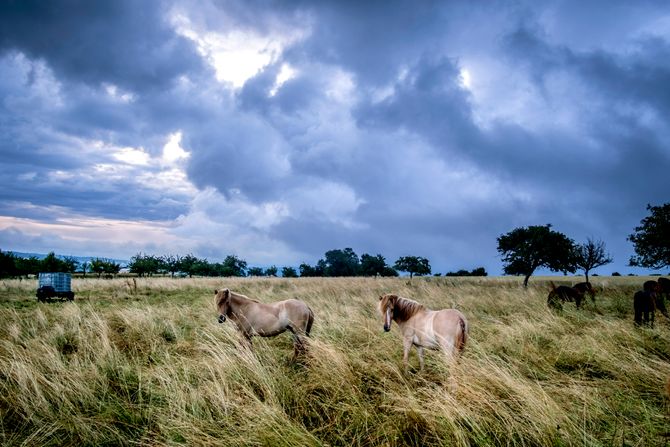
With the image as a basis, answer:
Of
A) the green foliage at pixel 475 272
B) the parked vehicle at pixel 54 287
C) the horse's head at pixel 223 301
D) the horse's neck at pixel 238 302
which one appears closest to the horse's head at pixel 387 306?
the horse's neck at pixel 238 302

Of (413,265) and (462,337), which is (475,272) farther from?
(462,337)

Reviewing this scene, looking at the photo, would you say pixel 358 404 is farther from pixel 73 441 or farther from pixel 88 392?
pixel 88 392

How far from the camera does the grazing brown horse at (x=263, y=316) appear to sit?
610 centimetres

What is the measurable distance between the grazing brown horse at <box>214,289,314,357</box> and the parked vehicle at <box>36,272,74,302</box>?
17381mm

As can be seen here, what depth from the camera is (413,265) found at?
8075 cm

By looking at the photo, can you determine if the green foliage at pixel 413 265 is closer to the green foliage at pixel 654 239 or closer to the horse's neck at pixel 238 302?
the green foliage at pixel 654 239

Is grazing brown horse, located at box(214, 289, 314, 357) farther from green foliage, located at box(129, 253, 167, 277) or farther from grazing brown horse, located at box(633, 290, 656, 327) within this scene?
green foliage, located at box(129, 253, 167, 277)

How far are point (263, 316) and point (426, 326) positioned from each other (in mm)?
2929

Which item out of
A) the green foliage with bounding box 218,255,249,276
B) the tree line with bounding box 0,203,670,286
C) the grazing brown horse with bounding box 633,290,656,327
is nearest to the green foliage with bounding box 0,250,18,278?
the tree line with bounding box 0,203,670,286

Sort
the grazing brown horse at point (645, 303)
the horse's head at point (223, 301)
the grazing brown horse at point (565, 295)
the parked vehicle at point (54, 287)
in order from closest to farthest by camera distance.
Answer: the horse's head at point (223, 301) < the grazing brown horse at point (645, 303) < the grazing brown horse at point (565, 295) < the parked vehicle at point (54, 287)

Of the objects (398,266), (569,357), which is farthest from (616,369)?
(398,266)

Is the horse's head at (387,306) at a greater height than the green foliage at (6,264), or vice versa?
the horse's head at (387,306)

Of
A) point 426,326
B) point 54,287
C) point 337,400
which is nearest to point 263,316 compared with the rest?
point 337,400

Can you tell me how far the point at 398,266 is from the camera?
80.8 meters
